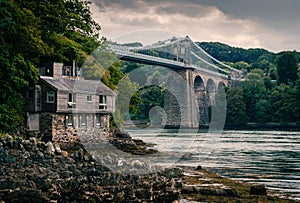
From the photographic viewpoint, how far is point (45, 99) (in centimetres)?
2519

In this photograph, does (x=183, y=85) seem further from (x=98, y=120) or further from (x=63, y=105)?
(x=63, y=105)

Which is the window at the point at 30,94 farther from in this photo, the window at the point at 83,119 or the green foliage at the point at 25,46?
the window at the point at 83,119

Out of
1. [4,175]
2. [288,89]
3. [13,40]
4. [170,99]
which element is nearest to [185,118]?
[170,99]

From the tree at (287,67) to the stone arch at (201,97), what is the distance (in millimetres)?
15121

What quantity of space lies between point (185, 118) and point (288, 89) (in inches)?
674

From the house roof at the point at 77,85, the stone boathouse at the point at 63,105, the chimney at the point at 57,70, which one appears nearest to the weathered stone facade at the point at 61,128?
the stone boathouse at the point at 63,105

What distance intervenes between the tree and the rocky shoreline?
73.2m

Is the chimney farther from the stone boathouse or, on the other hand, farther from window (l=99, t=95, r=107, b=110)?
window (l=99, t=95, r=107, b=110)

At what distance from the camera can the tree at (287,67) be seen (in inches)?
3435

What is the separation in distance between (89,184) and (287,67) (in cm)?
8002

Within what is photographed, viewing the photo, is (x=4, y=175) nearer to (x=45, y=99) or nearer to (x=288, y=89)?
(x=45, y=99)

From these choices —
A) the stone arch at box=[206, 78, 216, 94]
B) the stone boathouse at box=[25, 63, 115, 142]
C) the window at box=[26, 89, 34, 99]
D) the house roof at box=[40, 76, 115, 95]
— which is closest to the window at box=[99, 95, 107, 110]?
the stone boathouse at box=[25, 63, 115, 142]

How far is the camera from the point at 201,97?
8300 cm

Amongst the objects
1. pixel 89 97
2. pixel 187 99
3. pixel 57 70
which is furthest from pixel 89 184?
pixel 187 99
